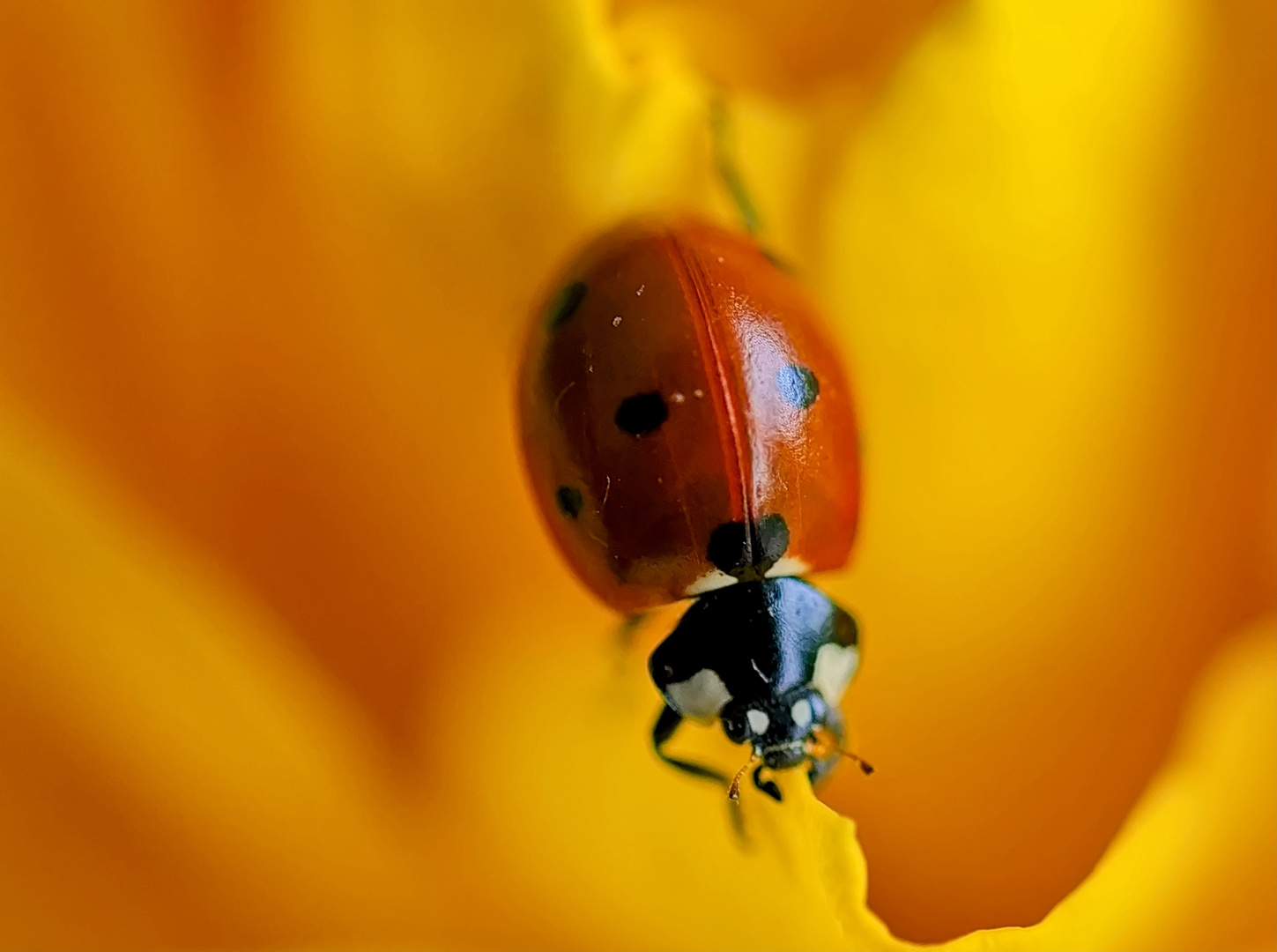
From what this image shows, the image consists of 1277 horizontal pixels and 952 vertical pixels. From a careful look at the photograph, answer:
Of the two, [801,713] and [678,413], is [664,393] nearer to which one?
[678,413]

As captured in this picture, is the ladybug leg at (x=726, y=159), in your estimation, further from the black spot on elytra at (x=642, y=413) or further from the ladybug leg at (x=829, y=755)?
the ladybug leg at (x=829, y=755)

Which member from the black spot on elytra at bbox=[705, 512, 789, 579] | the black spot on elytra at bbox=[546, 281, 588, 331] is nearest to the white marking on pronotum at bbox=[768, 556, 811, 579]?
the black spot on elytra at bbox=[705, 512, 789, 579]

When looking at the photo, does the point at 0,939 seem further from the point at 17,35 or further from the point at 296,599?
the point at 17,35

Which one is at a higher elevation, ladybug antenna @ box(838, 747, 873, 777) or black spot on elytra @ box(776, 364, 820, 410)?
black spot on elytra @ box(776, 364, 820, 410)

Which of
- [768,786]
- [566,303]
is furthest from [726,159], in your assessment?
[768,786]

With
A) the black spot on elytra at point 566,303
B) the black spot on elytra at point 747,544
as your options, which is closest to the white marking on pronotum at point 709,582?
the black spot on elytra at point 747,544

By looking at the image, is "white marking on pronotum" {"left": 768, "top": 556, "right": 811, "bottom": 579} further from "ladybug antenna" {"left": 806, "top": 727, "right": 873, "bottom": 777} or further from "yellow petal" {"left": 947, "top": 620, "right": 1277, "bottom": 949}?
"yellow petal" {"left": 947, "top": 620, "right": 1277, "bottom": 949}

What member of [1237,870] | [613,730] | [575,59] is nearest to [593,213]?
[575,59]
